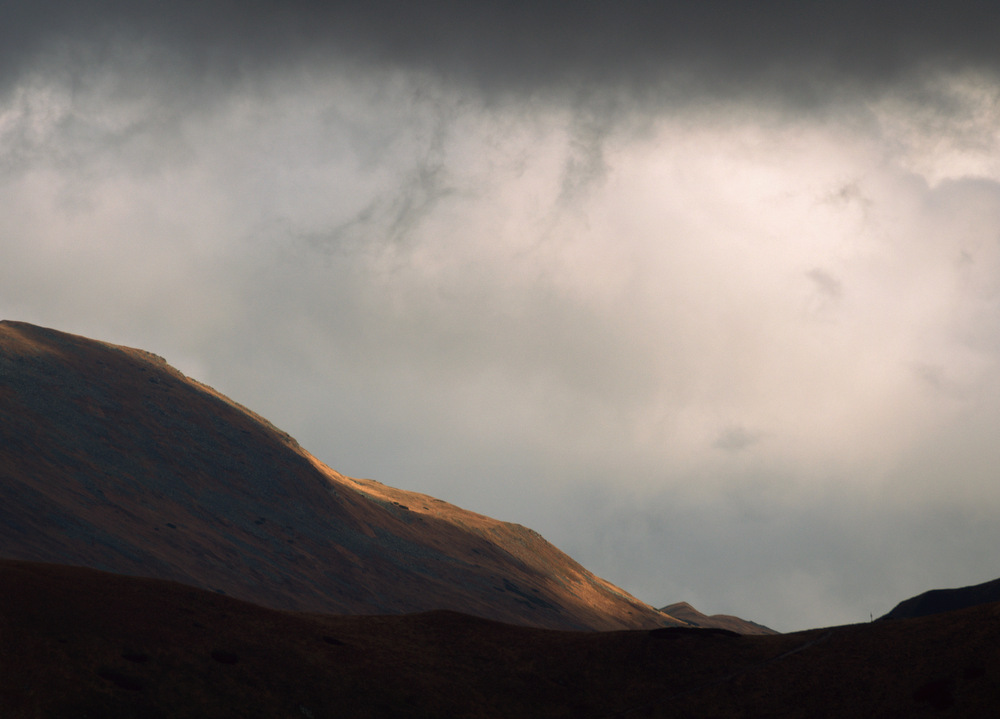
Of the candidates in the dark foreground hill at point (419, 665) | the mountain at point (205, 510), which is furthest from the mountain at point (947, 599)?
the mountain at point (205, 510)

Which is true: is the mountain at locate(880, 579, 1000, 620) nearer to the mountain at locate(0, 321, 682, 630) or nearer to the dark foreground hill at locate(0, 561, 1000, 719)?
the dark foreground hill at locate(0, 561, 1000, 719)

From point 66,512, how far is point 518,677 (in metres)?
65.2

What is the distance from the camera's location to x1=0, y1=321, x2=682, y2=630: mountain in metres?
99.5

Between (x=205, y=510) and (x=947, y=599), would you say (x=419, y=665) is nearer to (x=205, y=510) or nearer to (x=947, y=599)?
(x=947, y=599)

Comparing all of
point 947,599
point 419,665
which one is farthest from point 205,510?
point 947,599

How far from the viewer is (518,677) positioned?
190 feet

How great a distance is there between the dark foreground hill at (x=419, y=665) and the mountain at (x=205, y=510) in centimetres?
3696

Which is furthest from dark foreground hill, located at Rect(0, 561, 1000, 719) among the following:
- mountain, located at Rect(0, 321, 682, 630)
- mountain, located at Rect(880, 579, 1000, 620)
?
mountain, located at Rect(0, 321, 682, 630)

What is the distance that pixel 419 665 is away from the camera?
58.0 metres

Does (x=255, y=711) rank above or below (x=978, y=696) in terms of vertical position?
below

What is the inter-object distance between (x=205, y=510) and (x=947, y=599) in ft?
344

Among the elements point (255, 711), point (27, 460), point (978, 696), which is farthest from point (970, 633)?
point (27, 460)

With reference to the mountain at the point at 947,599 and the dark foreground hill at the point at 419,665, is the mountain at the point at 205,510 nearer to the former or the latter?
the dark foreground hill at the point at 419,665

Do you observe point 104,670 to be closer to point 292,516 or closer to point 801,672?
point 801,672
